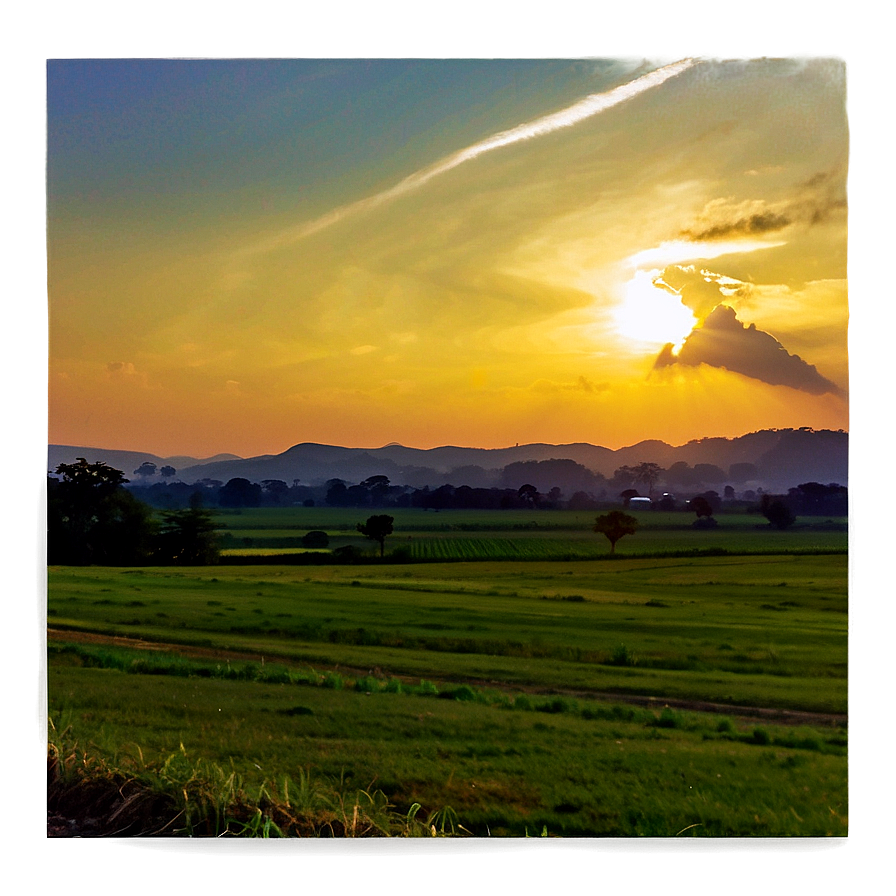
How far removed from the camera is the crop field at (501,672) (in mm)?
2582

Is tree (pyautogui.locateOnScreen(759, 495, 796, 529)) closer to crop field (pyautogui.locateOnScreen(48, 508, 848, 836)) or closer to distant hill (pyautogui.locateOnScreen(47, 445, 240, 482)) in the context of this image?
crop field (pyautogui.locateOnScreen(48, 508, 848, 836))

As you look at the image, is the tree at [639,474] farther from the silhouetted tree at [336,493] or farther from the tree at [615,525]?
the silhouetted tree at [336,493]

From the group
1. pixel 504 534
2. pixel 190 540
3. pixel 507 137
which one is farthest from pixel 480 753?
pixel 507 137

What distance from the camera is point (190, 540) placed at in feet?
9.87

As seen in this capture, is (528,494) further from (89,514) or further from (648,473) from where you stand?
(89,514)

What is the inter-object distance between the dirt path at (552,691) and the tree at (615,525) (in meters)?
0.71

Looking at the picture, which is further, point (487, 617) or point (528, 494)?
point (487, 617)

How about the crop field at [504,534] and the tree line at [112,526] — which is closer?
the tree line at [112,526]

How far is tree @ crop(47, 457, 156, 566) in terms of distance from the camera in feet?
9.32

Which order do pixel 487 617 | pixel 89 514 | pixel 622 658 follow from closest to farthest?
pixel 89 514
pixel 622 658
pixel 487 617

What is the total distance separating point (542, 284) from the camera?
299 centimetres

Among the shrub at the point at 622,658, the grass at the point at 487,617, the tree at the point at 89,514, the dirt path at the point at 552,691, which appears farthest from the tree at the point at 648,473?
the tree at the point at 89,514

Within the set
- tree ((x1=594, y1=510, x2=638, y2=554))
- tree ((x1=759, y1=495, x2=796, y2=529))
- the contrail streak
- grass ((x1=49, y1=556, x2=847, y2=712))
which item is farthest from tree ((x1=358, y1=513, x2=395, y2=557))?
tree ((x1=759, y1=495, x2=796, y2=529))

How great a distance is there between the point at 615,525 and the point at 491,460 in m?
0.65
